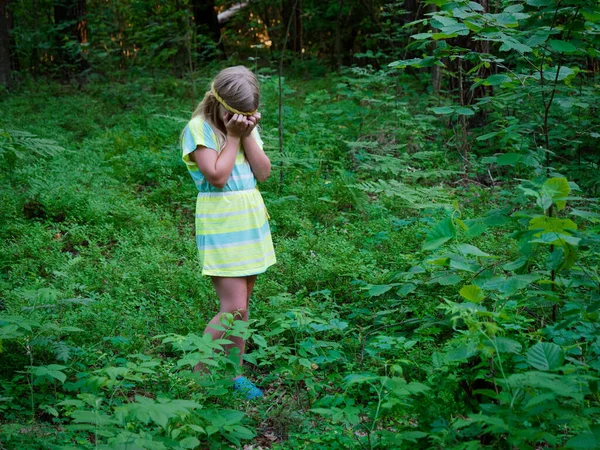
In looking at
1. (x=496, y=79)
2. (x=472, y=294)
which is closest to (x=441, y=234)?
(x=472, y=294)

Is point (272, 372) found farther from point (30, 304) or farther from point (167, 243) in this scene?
point (167, 243)

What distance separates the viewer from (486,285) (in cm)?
301

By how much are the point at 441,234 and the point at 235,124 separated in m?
1.42

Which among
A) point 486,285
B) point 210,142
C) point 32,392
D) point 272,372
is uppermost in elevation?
point 210,142

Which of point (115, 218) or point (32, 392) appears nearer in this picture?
point (32, 392)

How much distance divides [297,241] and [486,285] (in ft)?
9.49

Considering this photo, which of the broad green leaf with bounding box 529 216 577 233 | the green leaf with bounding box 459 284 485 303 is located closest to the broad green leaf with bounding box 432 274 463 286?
the green leaf with bounding box 459 284 485 303

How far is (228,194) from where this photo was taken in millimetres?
3639

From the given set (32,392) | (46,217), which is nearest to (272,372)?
(32,392)

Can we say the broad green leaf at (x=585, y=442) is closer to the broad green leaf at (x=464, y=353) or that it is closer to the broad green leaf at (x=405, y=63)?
the broad green leaf at (x=464, y=353)

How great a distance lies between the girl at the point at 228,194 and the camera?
357 cm

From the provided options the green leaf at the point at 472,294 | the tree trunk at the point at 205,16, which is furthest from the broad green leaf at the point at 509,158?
the tree trunk at the point at 205,16

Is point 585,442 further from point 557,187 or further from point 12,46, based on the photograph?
point 12,46

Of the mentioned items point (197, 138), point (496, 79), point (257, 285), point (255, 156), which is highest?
point (496, 79)
